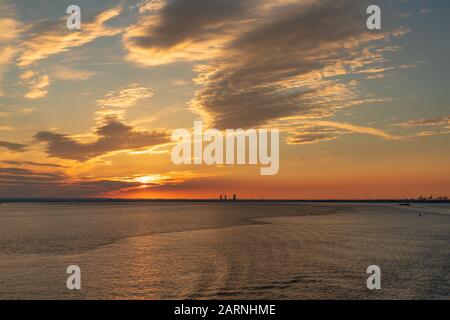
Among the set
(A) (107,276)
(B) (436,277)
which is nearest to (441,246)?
(B) (436,277)

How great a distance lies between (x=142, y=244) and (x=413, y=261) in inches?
1599

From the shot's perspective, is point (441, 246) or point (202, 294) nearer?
point (202, 294)

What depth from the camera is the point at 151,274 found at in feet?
132

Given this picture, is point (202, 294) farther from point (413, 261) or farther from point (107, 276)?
point (413, 261)

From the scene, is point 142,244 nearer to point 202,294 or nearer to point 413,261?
point 202,294

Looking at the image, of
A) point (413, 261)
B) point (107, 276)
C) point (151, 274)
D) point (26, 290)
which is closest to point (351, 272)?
point (413, 261)

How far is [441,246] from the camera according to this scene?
61.5m
